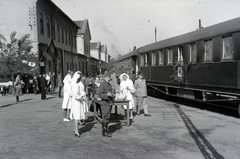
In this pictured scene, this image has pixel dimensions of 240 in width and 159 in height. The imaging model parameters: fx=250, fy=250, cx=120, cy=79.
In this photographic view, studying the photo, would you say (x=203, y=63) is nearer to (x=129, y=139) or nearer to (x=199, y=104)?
(x=199, y=104)

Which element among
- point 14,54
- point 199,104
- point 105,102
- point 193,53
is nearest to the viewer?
point 105,102

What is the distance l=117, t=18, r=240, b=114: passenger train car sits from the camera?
30.2 feet

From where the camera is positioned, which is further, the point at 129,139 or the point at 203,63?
the point at 203,63

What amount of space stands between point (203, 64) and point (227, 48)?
169cm

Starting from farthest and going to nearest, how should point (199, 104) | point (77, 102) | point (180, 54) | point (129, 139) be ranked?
point (199, 104) → point (180, 54) → point (77, 102) → point (129, 139)

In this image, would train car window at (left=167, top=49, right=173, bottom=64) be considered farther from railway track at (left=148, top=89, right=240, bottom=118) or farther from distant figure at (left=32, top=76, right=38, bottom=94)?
distant figure at (left=32, top=76, right=38, bottom=94)

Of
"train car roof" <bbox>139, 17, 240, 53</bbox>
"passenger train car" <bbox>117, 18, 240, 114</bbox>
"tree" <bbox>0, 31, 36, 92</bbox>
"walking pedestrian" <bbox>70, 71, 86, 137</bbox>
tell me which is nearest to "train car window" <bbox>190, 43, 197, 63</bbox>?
"passenger train car" <bbox>117, 18, 240, 114</bbox>

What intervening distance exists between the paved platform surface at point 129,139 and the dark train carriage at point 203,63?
162cm

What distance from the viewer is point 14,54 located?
19922mm

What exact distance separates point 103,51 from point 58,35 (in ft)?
261

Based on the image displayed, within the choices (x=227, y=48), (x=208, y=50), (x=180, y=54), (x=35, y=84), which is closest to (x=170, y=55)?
(x=180, y=54)

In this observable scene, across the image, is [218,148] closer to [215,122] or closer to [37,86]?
[215,122]

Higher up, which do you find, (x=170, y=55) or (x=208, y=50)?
(x=170, y=55)

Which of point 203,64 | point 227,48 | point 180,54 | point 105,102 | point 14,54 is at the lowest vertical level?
point 105,102
